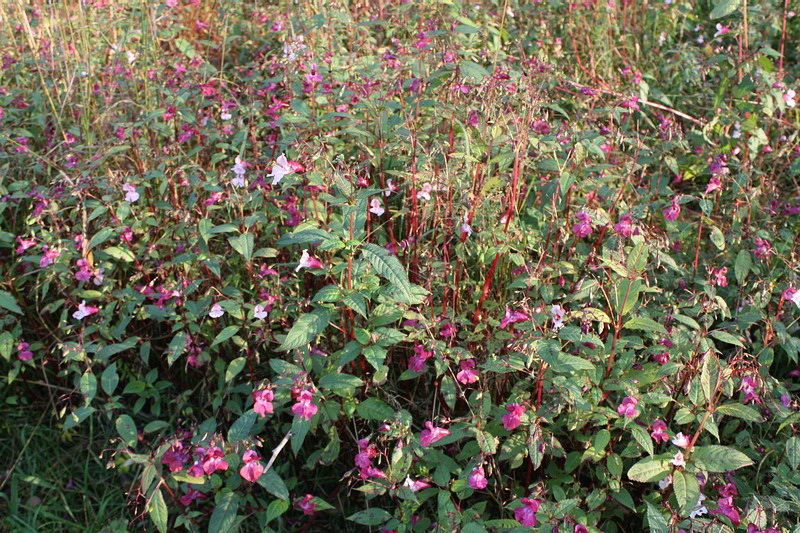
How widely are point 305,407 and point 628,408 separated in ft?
2.50

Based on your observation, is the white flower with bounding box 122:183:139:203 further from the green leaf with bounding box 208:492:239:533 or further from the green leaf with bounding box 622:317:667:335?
the green leaf with bounding box 622:317:667:335

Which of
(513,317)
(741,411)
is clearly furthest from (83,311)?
(741,411)

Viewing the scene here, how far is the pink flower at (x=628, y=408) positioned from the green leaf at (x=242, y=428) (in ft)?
2.90

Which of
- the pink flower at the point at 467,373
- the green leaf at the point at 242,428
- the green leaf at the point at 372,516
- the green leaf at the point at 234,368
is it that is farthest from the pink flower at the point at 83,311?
the pink flower at the point at 467,373

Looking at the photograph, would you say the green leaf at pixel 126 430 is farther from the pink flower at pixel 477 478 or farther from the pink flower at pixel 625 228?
the pink flower at pixel 625 228

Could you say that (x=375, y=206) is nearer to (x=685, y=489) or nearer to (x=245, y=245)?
(x=245, y=245)

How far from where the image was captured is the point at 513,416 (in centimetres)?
172

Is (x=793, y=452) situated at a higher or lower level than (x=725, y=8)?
lower

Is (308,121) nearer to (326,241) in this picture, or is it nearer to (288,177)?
(288,177)

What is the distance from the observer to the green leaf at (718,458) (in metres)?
1.58

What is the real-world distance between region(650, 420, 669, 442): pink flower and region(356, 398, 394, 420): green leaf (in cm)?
64

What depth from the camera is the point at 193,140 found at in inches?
111

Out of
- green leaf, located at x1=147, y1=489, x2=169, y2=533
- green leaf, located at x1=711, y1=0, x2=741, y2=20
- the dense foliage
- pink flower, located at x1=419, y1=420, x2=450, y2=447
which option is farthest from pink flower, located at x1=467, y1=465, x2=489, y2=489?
green leaf, located at x1=711, y1=0, x2=741, y2=20

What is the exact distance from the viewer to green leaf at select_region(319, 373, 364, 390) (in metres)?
1.73
